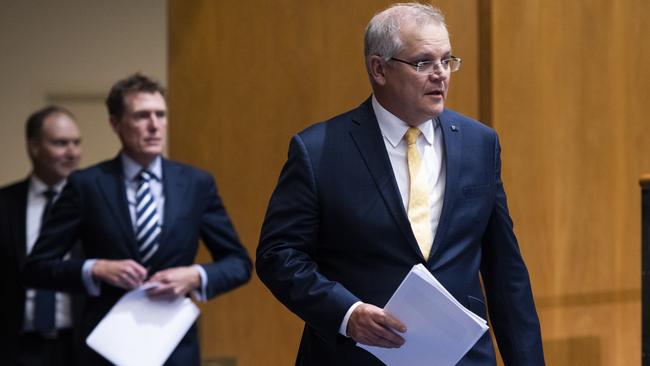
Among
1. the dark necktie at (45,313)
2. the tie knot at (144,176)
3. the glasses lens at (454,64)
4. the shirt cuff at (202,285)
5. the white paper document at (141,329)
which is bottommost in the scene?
the dark necktie at (45,313)

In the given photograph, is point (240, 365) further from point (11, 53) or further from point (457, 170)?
point (11, 53)

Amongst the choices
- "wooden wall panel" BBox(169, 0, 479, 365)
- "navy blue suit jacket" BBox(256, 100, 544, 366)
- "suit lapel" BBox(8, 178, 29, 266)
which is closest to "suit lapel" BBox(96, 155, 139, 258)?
"wooden wall panel" BBox(169, 0, 479, 365)

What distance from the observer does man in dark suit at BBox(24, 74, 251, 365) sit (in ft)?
14.6

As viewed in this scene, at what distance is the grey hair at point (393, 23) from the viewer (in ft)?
9.75

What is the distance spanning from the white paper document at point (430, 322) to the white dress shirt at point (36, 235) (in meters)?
2.87

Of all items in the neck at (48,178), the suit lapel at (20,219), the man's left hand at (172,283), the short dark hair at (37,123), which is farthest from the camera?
the short dark hair at (37,123)

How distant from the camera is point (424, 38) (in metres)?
2.94

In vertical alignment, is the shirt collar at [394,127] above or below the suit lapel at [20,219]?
above

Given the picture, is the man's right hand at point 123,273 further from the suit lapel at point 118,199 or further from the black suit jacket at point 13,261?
the black suit jacket at point 13,261

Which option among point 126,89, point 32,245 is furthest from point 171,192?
point 32,245

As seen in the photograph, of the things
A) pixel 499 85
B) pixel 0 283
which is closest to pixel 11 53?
pixel 0 283

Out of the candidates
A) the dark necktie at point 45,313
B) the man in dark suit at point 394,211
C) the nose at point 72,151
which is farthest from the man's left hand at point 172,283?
the nose at point 72,151

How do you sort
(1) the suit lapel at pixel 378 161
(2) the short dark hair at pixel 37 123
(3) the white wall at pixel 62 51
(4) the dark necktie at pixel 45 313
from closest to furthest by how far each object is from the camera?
(1) the suit lapel at pixel 378 161 → (4) the dark necktie at pixel 45 313 → (2) the short dark hair at pixel 37 123 → (3) the white wall at pixel 62 51

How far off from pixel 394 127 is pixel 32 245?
10.2 ft
